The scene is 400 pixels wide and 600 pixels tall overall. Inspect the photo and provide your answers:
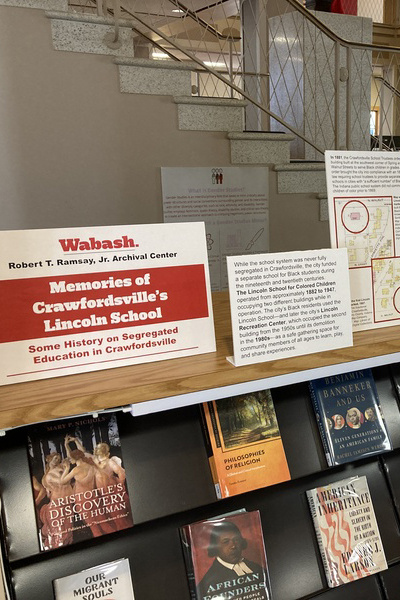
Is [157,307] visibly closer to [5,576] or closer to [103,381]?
[103,381]

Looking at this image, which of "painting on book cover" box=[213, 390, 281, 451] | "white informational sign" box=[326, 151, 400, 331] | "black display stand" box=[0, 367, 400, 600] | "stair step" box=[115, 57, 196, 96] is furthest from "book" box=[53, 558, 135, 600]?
"stair step" box=[115, 57, 196, 96]

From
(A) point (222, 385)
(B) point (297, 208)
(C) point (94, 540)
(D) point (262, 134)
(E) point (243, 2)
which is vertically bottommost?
(C) point (94, 540)

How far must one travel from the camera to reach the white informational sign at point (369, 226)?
978mm

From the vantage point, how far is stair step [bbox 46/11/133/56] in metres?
2.68

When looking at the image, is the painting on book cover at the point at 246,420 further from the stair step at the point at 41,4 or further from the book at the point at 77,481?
the stair step at the point at 41,4

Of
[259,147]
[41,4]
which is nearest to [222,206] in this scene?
[259,147]

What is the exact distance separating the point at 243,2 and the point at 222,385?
461cm

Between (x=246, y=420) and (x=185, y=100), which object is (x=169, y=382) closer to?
(x=246, y=420)

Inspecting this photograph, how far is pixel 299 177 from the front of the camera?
11.9ft

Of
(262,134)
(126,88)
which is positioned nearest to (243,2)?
(262,134)

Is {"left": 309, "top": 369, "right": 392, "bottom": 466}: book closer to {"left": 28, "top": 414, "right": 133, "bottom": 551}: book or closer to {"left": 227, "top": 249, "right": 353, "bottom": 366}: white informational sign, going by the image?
{"left": 227, "top": 249, "right": 353, "bottom": 366}: white informational sign

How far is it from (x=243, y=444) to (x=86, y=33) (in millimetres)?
2481

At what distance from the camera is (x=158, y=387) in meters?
0.79

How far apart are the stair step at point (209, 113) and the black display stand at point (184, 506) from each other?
2.24 metres
